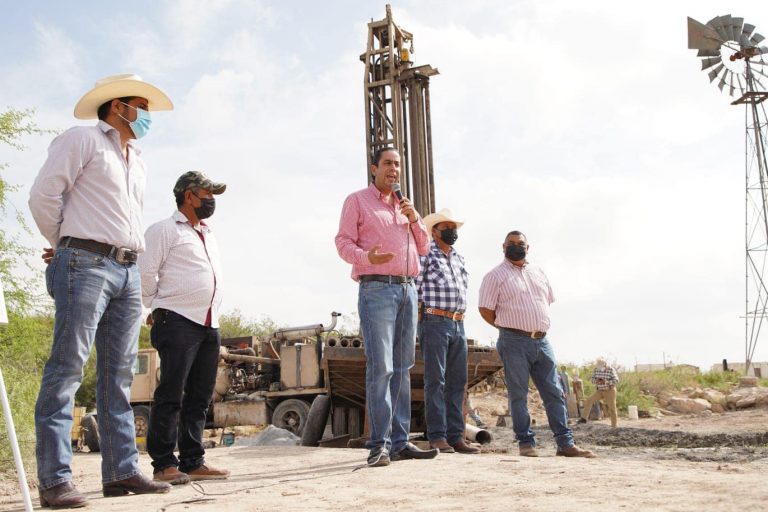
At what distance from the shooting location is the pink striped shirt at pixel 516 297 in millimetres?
7266

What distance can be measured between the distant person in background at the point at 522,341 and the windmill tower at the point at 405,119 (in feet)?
29.6

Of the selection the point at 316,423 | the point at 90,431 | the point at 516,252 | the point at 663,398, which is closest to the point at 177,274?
the point at 516,252

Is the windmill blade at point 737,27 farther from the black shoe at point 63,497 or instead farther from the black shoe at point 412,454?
the black shoe at point 63,497

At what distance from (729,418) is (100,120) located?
17.0m

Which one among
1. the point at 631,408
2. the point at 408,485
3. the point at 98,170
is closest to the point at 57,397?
the point at 98,170

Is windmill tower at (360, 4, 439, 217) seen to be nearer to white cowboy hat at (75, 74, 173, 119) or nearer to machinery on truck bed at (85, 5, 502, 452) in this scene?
machinery on truck bed at (85, 5, 502, 452)

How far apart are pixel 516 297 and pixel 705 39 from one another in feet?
84.6

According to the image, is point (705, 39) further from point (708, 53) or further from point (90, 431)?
point (90, 431)

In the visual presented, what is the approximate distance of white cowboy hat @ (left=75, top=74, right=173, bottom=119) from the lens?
4629 mm

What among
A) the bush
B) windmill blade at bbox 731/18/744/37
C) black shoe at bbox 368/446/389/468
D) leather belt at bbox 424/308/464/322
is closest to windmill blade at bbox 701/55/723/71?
windmill blade at bbox 731/18/744/37

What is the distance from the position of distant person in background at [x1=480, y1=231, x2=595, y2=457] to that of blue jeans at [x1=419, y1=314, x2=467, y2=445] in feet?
1.21

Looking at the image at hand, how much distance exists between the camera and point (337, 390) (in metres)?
10.4

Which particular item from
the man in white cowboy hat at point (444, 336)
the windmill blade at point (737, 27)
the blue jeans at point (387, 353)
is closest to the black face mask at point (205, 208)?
the blue jeans at point (387, 353)

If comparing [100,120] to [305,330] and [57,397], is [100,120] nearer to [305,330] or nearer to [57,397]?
[57,397]
